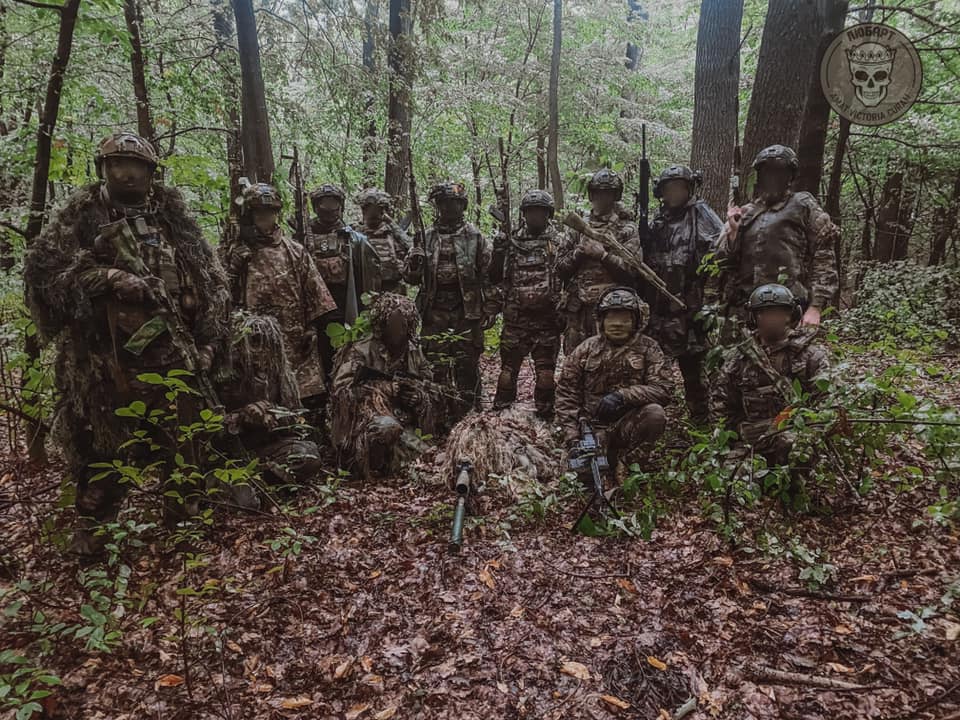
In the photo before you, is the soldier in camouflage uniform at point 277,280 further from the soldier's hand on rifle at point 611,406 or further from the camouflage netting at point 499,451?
the soldier's hand on rifle at point 611,406

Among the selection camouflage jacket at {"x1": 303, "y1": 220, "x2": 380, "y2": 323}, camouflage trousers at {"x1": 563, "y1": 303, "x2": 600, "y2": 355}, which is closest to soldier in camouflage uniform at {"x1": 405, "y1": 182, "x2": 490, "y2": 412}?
camouflage jacket at {"x1": 303, "y1": 220, "x2": 380, "y2": 323}

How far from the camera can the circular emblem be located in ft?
16.3

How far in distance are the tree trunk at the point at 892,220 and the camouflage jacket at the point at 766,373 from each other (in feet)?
30.4

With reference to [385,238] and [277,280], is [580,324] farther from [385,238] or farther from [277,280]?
[277,280]

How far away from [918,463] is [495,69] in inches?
537

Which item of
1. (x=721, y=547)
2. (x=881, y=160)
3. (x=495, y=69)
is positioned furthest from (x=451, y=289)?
(x=495, y=69)

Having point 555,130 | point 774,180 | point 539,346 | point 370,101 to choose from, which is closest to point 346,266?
point 539,346

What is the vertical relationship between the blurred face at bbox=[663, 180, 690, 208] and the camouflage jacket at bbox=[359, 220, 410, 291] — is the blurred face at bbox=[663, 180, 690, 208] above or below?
above

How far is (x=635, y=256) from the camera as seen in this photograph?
19.3ft

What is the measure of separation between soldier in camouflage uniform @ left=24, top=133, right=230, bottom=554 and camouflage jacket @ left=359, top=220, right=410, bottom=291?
10.3 ft

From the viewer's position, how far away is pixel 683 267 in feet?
19.4

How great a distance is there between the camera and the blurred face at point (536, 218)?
6636 mm

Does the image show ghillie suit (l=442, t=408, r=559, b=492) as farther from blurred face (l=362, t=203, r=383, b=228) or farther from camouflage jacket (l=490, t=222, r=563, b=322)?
blurred face (l=362, t=203, r=383, b=228)

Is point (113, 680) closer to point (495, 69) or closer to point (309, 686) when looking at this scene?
point (309, 686)
